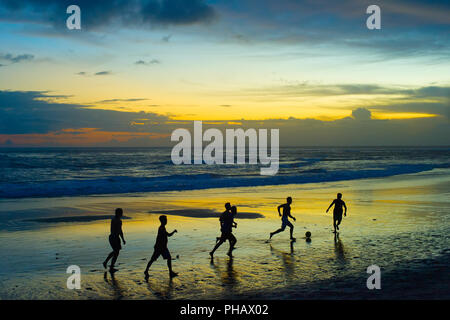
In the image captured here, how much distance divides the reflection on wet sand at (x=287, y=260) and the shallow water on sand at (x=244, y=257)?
0.15 ft

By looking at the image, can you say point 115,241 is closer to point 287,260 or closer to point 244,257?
point 244,257

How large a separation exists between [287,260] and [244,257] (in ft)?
3.87

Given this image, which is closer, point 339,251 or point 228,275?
point 228,275

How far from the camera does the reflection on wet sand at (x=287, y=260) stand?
919 centimetres

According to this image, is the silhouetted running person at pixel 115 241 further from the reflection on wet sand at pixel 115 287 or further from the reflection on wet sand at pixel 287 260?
the reflection on wet sand at pixel 287 260

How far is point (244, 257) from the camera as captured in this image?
35.8 ft
